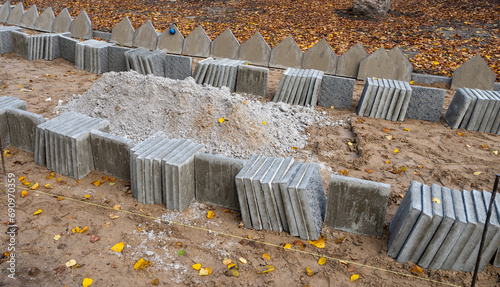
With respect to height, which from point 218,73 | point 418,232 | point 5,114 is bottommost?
point 418,232

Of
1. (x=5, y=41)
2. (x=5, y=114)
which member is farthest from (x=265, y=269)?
(x=5, y=41)

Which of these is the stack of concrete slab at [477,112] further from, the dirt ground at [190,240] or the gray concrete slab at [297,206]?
the gray concrete slab at [297,206]

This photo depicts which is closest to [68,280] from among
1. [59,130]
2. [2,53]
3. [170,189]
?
[170,189]

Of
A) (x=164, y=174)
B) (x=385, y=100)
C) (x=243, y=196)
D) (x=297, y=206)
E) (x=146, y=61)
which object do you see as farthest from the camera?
(x=146, y=61)

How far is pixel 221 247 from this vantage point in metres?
4.27

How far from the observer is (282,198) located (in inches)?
172

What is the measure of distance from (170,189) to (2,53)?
823cm

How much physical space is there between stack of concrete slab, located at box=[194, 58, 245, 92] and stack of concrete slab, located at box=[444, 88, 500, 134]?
411 centimetres

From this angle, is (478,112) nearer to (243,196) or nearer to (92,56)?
(243,196)

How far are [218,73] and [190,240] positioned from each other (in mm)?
4651

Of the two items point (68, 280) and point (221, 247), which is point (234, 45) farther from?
point (68, 280)

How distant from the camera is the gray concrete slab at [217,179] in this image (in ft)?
15.5

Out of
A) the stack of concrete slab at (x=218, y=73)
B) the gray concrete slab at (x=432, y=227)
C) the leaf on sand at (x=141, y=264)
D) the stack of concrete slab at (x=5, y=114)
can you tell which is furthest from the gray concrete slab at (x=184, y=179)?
the stack of concrete slab at (x=218, y=73)

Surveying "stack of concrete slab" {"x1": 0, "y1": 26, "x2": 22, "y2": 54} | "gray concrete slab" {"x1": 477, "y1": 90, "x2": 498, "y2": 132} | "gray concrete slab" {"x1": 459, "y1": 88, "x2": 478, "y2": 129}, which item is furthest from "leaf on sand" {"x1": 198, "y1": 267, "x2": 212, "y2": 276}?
"stack of concrete slab" {"x1": 0, "y1": 26, "x2": 22, "y2": 54}
